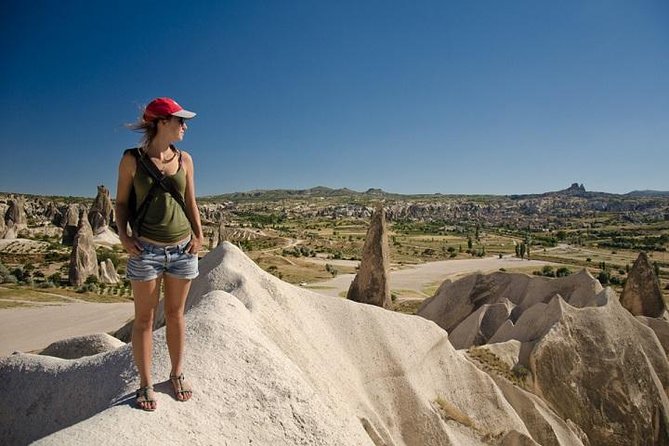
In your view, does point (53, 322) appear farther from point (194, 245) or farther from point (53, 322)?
point (194, 245)

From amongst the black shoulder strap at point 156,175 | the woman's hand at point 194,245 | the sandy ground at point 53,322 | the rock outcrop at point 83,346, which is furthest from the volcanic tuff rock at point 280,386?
the sandy ground at point 53,322

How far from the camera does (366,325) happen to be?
13.6m

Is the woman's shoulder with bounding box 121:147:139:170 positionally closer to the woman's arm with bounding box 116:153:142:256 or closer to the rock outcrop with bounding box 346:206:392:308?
the woman's arm with bounding box 116:153:142:256

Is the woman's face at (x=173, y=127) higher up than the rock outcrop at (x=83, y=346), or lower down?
higher up

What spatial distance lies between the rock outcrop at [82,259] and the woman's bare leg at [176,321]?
48.6 metres

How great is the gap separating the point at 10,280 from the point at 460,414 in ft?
154

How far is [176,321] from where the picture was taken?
4.59 meters

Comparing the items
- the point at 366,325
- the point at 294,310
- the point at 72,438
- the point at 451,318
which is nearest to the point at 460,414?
the point at 366,325

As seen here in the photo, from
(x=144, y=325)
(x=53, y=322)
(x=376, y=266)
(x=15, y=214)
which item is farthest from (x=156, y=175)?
(x=15, y=214)

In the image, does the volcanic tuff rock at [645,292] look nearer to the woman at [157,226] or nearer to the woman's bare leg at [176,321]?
the woman's bare leg at [176,321]

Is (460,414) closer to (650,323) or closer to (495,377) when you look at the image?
(495,377)

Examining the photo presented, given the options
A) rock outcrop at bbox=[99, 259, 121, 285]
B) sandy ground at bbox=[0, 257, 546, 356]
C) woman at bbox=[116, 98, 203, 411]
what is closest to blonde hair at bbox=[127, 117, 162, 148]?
woman at bbox=[116, 98, 203, 411]

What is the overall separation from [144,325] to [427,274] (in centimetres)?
7237

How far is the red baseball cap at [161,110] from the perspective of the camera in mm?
4129
